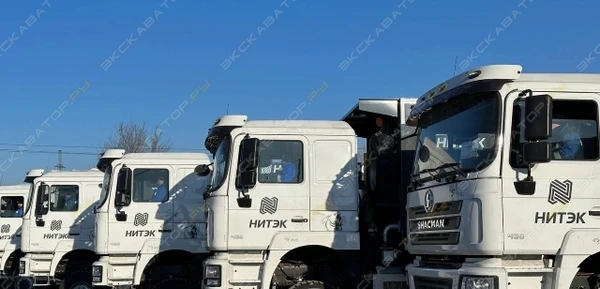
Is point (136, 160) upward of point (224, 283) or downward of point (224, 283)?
upward

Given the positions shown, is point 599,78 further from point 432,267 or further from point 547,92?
point 432,267

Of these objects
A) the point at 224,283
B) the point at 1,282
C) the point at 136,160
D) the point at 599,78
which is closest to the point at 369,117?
the point at 224,283

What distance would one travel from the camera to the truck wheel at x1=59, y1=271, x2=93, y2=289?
1374 cm

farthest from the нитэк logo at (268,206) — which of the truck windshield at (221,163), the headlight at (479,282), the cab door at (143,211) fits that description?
the cab door at (143,211)

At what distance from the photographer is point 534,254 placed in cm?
574

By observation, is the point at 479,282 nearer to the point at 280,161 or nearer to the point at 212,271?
the point at 280,161

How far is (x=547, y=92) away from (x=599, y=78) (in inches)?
21.6

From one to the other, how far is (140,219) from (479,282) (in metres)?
7.47

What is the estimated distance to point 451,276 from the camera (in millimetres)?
5984

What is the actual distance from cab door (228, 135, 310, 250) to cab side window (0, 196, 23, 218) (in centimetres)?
1151

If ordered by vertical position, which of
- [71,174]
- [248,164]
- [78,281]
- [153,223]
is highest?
[71,174]

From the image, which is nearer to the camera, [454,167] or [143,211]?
[454,167]

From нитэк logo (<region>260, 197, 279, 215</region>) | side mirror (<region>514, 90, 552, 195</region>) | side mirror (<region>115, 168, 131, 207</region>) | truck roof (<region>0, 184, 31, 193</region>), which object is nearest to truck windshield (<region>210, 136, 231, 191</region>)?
нитэк logo (<region>260, 197, 279, 215</region>)

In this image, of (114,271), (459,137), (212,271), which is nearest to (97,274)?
(114,271)
